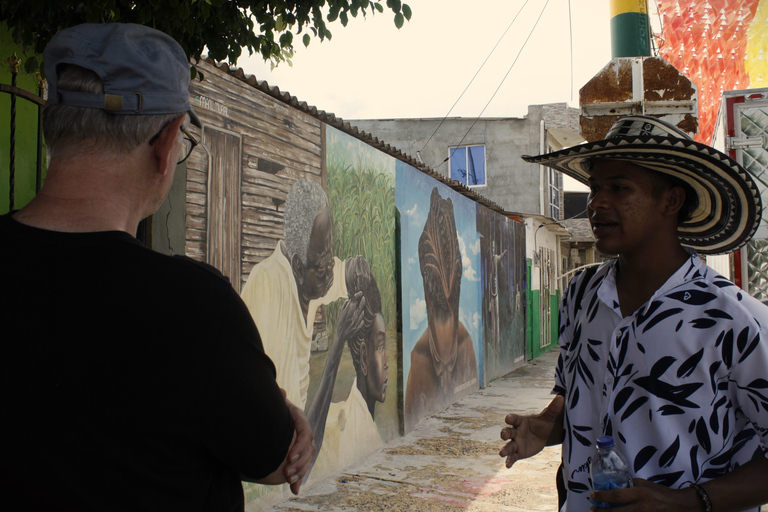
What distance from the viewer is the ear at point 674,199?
2.16 metres

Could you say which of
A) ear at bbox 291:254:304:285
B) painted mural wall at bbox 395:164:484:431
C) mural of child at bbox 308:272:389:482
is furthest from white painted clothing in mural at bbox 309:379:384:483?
ear at bbox 291:254:304:285

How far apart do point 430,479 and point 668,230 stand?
187 inches

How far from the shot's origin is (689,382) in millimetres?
1820

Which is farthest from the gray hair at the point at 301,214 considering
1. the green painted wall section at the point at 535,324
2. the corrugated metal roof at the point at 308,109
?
the green painted wall section at the point at 535,324

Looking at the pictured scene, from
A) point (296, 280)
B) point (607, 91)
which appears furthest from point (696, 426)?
point (296, 280)

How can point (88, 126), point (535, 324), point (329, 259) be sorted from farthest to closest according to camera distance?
point (535, 324), point (329, 259), point (88, 126)

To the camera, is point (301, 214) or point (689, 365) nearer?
point (689, 365)

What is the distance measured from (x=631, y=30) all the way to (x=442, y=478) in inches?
177

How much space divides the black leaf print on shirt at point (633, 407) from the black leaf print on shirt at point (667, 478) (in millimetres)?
178

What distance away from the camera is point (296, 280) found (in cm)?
586

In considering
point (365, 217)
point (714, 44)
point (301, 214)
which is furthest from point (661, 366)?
point (714, 44)

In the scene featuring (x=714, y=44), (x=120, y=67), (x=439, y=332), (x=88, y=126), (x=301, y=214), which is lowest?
(x=439, y=332)

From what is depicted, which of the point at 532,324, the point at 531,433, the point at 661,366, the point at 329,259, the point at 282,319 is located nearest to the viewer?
the point at 661,366

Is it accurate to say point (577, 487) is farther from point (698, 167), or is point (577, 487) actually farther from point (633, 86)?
point (633, 86)
